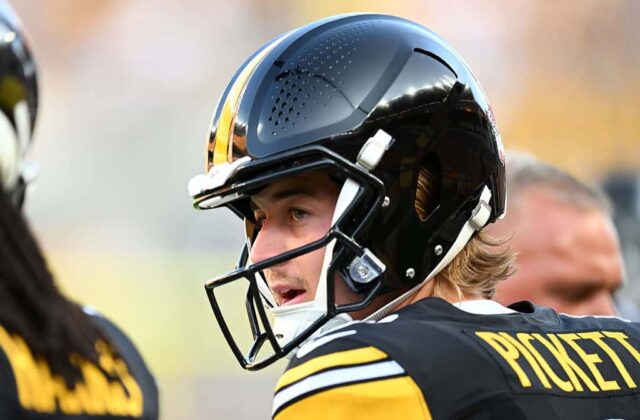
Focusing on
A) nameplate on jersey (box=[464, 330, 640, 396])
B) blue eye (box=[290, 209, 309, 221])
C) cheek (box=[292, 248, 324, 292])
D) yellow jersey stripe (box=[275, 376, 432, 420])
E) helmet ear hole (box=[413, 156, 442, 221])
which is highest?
helmet ear hole (box=[413, 156, 442, 221])

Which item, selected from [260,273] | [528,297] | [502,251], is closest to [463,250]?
[502,251]

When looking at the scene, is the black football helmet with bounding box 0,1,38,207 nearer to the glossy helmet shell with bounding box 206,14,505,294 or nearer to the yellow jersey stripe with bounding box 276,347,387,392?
the glossy helmet shell with bounding box 206,14,505,294

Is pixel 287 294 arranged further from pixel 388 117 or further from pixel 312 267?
pixel 388 117

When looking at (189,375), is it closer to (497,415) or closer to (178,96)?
(178,96)

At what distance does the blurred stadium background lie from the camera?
8266mm

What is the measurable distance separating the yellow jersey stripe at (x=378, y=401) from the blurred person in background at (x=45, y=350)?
1.77ft

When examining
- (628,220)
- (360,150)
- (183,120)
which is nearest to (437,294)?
(360,150)

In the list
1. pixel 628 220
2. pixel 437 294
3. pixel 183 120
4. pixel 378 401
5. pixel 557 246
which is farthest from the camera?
pixel 183 120

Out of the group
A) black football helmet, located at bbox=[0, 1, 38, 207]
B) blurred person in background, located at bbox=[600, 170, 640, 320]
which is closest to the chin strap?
black football helmet, located at bbox=[0, 1, 38, 207]

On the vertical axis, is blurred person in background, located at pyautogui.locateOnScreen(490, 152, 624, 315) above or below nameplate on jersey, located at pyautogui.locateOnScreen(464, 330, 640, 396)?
above

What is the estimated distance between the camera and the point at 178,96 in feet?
31.0

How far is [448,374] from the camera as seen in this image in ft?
5.03

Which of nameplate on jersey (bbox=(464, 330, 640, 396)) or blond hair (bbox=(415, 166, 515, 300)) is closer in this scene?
nameplate on jersey (bbox=(464, 330, 640, 396))

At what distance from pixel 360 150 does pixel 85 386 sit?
62cm
